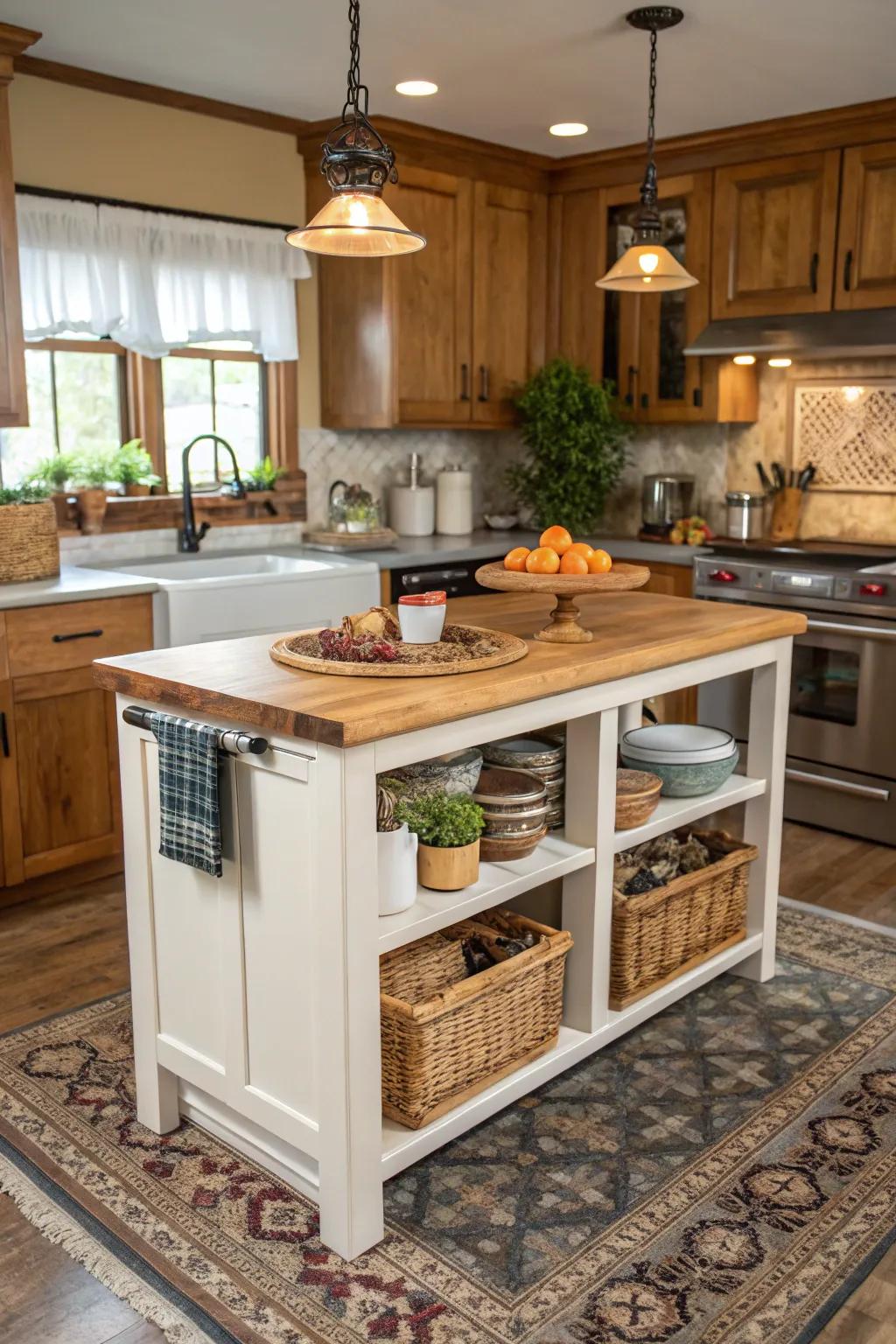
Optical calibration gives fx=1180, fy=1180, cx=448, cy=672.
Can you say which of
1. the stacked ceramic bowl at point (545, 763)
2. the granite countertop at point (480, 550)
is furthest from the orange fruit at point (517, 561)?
the granite countertop at point (480, 550)

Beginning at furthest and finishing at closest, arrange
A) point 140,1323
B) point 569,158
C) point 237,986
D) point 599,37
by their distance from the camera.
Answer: point 569,158
point 599,37
point 237,986
point 140,1323

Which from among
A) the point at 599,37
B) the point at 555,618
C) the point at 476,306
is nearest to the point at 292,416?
the point at 476,306

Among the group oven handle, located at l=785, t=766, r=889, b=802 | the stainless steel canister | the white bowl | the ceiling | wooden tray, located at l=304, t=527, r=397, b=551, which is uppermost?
the ceiling

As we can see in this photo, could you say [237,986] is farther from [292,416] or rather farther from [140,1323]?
[292,416]

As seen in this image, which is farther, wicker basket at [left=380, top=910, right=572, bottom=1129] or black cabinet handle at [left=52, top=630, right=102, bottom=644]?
black cabinet handle at [left=52, top=630, right=102, bottom=644]

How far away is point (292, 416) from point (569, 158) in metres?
1.70

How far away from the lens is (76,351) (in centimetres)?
418

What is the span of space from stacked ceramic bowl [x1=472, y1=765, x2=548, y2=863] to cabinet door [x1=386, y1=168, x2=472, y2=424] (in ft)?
8.90

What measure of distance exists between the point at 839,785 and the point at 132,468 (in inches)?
110

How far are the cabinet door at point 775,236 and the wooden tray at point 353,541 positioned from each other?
1624 millimetres

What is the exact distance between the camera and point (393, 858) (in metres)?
2.10

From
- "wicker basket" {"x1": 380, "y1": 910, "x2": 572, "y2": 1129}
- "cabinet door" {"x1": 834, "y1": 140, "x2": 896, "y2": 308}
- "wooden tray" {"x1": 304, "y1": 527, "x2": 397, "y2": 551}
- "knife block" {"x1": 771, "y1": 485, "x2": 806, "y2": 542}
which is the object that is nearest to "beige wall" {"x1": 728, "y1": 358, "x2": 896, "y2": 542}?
"knife block" {"x1": 771, "y1": 485, "x2": 806, "y2": 542}

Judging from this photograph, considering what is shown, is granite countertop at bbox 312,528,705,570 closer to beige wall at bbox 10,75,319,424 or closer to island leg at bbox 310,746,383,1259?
beige wall at bbox 10,75,319,424

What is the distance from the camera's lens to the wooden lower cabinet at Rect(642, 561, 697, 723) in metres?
4.85
